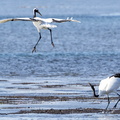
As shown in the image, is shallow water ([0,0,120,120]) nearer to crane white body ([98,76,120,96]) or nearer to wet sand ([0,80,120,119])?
wet sand ([0,80,120,119])

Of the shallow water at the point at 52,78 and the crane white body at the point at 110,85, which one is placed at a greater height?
the crane white body at the point at 110,85

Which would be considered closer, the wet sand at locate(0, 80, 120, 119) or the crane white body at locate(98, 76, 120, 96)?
the wet sand at locate(0, 80, 120, 119)

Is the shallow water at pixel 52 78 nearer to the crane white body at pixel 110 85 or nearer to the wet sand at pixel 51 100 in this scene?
the wet sand at pixel 51 100

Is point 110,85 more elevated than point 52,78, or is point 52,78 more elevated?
point 110,85

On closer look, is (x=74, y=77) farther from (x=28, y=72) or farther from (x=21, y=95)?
(x=21, y=95)

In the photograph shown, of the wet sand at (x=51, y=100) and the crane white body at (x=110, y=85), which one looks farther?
the crane white body at (x=110, y=85)

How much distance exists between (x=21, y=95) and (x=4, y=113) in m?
3.22

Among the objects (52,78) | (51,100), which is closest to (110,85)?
(51,100)

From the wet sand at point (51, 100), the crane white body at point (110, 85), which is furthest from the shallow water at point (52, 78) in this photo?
the crane white body at point (110, 85)

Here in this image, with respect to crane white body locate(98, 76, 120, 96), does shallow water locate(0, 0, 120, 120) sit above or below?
below

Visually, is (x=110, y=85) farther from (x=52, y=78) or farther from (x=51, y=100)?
(x=52, y=78)

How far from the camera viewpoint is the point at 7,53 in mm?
33625

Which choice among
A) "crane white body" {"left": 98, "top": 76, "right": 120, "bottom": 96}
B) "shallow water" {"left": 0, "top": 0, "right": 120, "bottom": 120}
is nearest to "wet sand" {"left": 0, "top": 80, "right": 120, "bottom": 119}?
"shallow water" {"left": 0, "top": 0, "right": 120, "bottom": 120}

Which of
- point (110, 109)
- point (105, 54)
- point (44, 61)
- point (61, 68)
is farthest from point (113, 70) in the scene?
point (110, 109)
